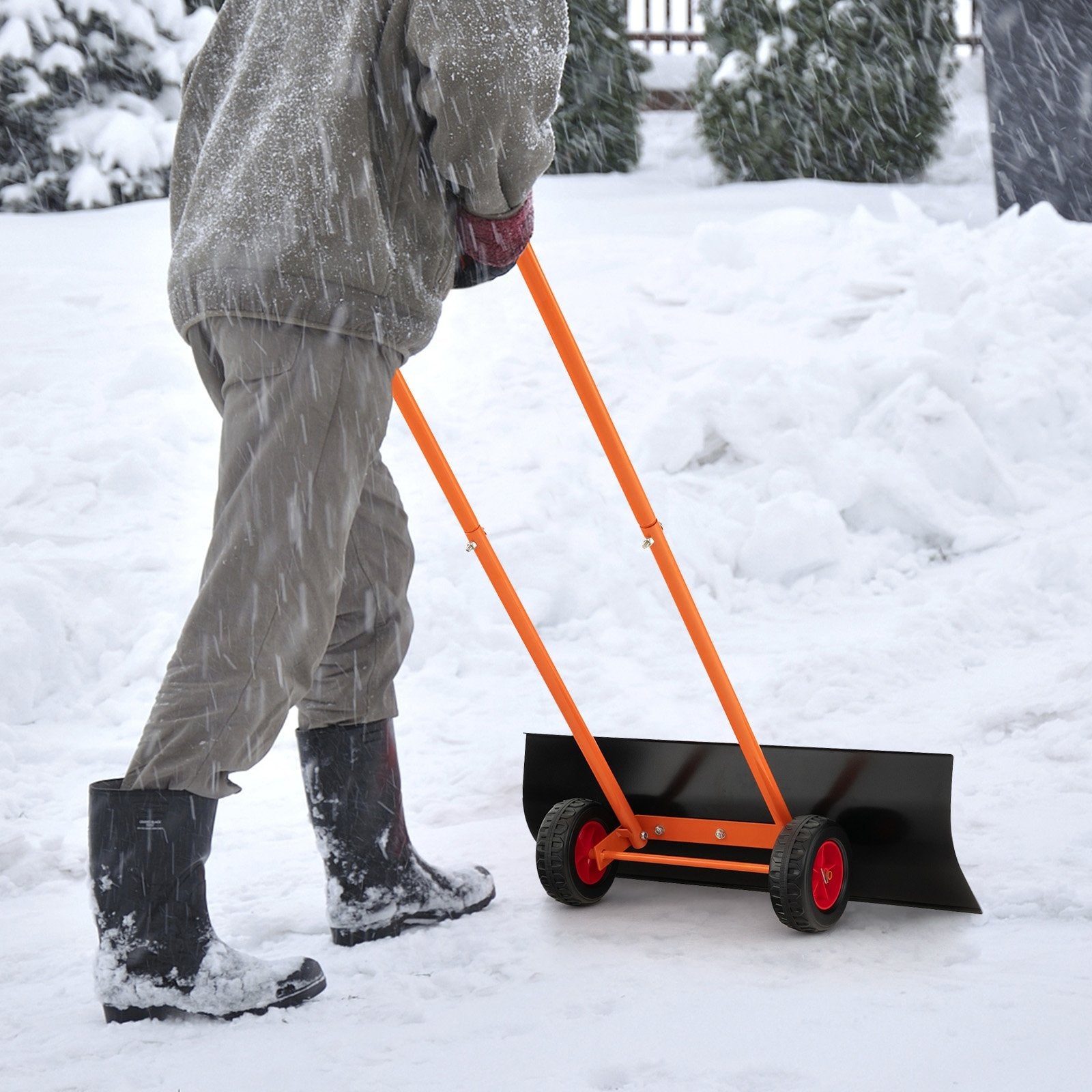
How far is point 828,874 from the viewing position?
7.09ft

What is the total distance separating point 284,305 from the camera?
1.85m

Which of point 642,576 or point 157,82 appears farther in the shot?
point 157,82

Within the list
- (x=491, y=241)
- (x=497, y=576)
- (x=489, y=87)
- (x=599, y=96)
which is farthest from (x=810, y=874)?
(x=599, y=96)

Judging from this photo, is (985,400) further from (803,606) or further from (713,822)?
(713,822)

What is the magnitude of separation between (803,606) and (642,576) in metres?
0.57

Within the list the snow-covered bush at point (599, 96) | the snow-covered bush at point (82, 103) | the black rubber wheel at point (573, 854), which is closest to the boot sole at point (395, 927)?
the black rubber wheel at point (573, 854)

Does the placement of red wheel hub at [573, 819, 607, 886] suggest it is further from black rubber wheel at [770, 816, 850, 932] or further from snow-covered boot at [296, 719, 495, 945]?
black rubber wheel at [770, 816, 850, 932]

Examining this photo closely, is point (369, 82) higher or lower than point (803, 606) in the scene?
higher

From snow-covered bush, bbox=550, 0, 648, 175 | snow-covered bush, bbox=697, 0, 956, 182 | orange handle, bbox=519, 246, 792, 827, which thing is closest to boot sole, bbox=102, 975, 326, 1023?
orange handle, bbox=519, 246, 792, 827

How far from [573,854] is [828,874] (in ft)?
1.55

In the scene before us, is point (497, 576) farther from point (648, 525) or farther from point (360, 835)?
point (360, 835)

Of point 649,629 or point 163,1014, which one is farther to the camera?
point 649,629

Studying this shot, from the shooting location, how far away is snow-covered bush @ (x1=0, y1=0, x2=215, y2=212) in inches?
351

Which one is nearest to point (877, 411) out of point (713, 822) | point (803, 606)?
point (803, 606)
